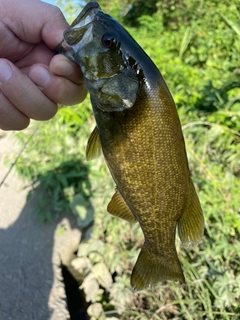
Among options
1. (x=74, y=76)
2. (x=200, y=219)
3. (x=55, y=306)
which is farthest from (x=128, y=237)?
(x=74, y=76)

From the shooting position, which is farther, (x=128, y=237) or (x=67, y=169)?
(x=67, y=169)

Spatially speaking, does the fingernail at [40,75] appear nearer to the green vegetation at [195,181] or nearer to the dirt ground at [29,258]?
the green vegetation at [195,181]

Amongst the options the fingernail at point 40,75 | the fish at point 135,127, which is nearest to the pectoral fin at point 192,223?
the fish at point 135,127

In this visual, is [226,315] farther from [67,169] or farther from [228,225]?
[67,169]

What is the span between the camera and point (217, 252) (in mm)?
2486

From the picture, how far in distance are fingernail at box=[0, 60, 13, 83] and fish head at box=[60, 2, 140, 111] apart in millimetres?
276

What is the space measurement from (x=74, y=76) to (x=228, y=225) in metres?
1.61

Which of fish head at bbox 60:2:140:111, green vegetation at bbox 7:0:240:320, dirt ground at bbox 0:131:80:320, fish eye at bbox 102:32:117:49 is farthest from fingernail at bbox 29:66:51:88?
dirt ground at bbox 0:131:80:320

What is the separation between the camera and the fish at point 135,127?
124 centimetres

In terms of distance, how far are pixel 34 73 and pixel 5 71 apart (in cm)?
12

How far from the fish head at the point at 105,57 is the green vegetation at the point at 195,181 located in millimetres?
1559

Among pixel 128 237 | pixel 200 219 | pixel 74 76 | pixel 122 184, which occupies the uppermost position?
pixel 74 76

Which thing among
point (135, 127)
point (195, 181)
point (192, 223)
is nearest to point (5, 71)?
point (135, 127)

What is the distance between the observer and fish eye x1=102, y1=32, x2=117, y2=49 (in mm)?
1246
